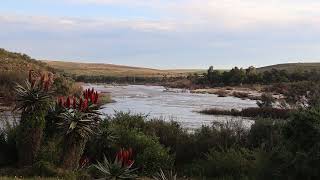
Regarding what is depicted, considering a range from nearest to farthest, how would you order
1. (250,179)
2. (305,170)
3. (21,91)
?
(305,170), (250,179), (21,91)

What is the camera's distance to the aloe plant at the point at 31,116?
58.7ft

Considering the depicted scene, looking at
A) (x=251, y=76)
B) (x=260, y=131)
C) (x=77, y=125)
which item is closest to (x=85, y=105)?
(x=77, y=125)

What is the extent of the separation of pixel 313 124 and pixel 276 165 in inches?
60.6

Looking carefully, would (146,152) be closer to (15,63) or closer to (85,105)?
(85,105)

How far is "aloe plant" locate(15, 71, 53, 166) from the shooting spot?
17.9 metres

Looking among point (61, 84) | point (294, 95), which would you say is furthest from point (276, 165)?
point (61, 84)

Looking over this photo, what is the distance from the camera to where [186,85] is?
14575cm

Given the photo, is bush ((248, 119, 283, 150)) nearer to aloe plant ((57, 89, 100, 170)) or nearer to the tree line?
aloe plant ((57, 89, 100, 170))

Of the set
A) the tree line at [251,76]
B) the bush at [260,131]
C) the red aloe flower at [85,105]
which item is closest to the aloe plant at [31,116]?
the red aloe flower at [85,105]

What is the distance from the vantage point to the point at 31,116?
1795cm

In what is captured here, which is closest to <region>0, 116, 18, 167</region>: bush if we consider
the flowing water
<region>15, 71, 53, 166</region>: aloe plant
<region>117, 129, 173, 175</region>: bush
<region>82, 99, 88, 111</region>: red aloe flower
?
<region>15, 71, 53, 166</region>: aloe plant

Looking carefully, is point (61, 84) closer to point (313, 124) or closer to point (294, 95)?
point (294, 95)

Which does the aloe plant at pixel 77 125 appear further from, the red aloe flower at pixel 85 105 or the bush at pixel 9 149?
the bush at pixel 9 149

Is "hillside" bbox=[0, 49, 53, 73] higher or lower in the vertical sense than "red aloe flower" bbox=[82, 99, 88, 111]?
higher
